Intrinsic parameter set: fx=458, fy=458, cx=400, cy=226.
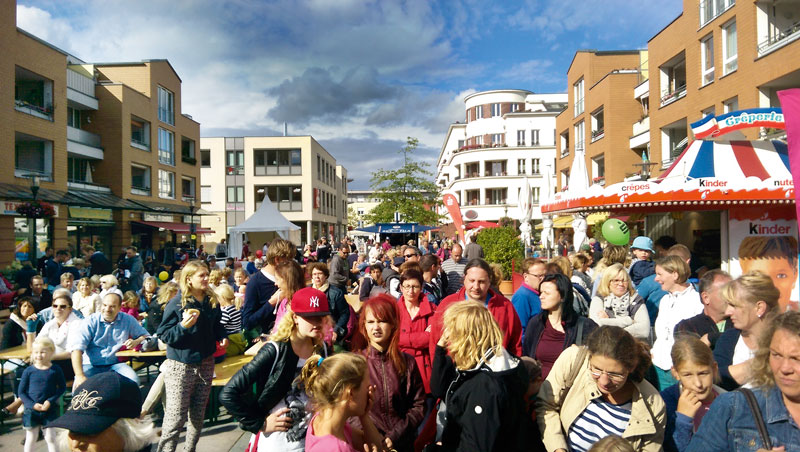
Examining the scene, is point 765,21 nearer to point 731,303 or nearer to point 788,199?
point 788,199

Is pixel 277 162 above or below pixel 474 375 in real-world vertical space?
above

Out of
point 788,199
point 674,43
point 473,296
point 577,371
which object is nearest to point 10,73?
point 473,296

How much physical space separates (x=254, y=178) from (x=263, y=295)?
4574cm

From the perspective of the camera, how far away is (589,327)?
3660 mm

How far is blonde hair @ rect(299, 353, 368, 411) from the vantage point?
2.38 m

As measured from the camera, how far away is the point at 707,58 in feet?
58.3

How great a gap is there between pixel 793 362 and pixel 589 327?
1.80m

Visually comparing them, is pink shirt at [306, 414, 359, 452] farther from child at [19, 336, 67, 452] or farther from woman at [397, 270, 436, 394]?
child at [19, 336, 67, 452]

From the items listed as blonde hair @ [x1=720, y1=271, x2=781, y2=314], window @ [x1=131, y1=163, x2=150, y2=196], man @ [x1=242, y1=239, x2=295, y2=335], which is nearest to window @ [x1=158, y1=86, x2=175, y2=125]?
window @ [x1=131, y1=163, x2=150, y2=196]

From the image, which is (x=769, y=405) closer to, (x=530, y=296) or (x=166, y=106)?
(x=530, y=296)

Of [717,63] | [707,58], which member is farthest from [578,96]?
[717,63]

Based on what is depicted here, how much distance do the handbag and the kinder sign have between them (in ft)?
26.0

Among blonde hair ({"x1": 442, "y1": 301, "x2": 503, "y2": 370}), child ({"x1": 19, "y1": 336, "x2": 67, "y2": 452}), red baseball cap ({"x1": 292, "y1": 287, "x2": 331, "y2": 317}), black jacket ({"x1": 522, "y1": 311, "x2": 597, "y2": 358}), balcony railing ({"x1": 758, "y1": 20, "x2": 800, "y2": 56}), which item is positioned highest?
balcony railing ({"x1": 758, "y1": 20, "x2": 800, "y2": 56})

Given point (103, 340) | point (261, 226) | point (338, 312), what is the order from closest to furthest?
point (103, 340) → point (338, 312) → point (261, 226)
